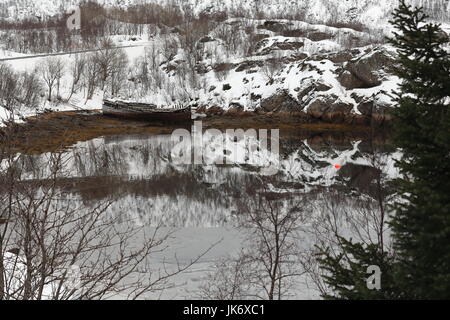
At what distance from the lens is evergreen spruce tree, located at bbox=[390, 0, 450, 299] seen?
3.41 meters

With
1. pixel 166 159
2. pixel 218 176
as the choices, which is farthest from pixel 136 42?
pixel 218 176

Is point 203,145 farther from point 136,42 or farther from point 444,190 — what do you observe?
point 136,42

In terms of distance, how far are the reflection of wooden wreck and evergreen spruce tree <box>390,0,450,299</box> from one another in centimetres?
3924

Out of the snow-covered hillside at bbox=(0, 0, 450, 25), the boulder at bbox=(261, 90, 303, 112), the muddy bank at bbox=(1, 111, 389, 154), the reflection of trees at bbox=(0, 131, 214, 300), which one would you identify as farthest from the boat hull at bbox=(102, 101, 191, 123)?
the snow-covered hillside at bbox=(0, 0, 450, 25)

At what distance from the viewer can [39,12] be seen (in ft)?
281

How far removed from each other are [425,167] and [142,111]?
40668 millimetres

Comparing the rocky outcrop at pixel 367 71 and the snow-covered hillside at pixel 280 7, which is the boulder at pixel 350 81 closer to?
the rocky outcrop at pixel 367 71

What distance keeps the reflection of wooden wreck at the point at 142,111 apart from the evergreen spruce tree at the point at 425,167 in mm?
39236

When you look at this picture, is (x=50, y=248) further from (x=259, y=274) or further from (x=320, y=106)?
(x=320, y=106)

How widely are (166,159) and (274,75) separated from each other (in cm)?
2610

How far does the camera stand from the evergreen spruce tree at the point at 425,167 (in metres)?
3.41

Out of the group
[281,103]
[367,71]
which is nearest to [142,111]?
[281,103]

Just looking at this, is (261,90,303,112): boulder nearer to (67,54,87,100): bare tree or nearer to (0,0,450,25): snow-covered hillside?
(67,54,87,100): bare tree

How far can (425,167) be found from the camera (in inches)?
144
